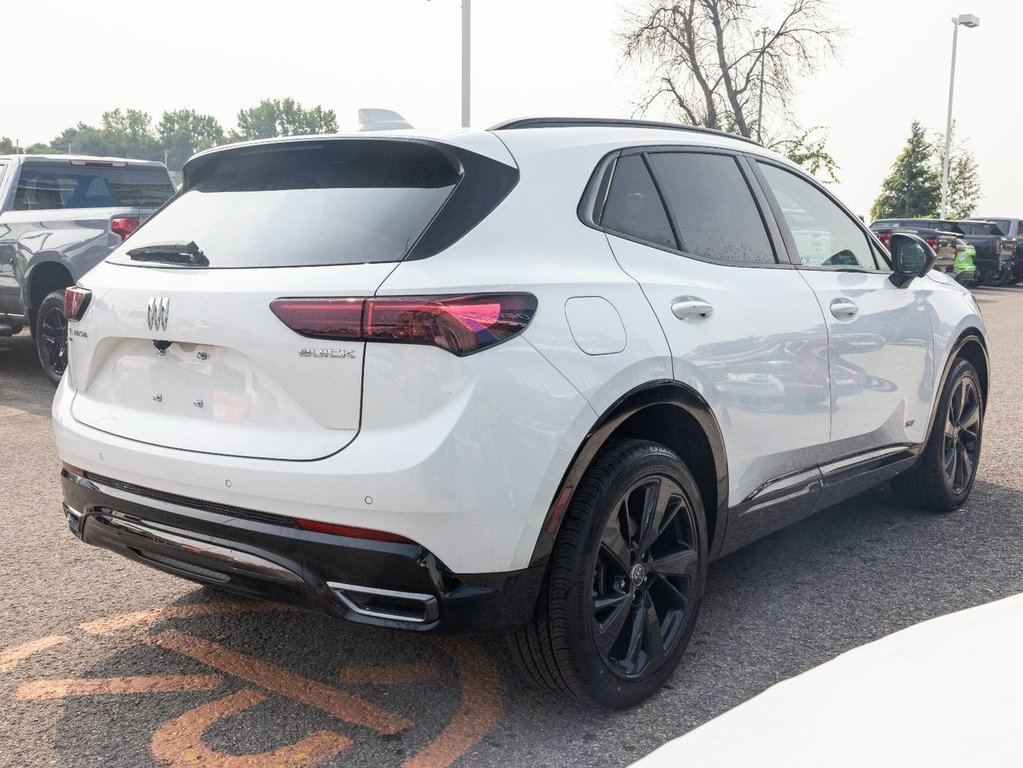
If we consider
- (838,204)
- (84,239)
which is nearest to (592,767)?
(838,204)

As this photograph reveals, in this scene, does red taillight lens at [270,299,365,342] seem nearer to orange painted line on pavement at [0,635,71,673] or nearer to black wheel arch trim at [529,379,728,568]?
black wheel arch trim at [529,379,728,568]

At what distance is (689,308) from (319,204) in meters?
1.13

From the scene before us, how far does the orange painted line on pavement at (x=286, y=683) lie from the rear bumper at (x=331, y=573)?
458 mm

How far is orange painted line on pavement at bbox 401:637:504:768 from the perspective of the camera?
2.84 metres

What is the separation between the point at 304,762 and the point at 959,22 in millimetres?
43402

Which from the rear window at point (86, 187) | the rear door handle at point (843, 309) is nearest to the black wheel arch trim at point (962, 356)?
the rear door handle at point (843, 309)

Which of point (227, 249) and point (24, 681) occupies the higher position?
point (227, 249)

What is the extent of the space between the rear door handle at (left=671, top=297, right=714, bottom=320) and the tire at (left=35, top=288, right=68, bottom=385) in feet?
21.6

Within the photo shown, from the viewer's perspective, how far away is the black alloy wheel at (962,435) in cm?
519

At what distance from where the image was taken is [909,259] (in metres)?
4.63

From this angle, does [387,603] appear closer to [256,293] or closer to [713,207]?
[256,293]

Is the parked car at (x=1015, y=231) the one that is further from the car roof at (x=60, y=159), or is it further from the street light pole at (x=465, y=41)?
the car roof at (x=60, y=159)

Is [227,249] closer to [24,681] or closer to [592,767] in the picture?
[24,681]

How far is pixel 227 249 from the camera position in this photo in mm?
3021
